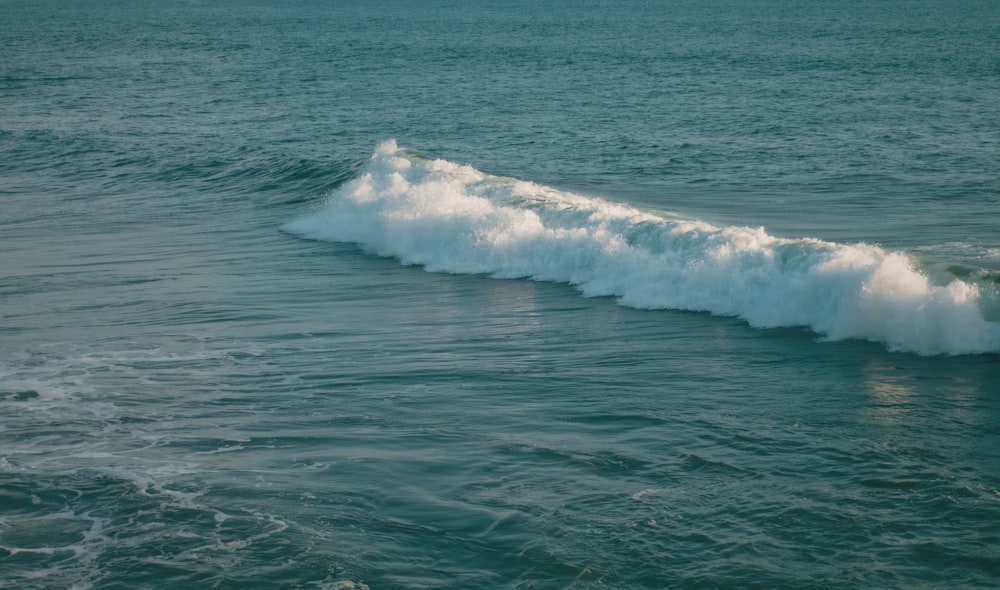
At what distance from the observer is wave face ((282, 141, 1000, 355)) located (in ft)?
45.7

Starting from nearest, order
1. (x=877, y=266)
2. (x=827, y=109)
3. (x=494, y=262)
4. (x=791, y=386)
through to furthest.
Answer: (x=791, y=386)
(x=877, y=266)
(x=494, y=262)
(x=827, y=109)

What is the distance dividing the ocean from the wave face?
2.6 inches

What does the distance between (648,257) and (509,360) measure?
214 inches

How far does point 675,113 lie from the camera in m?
42.4

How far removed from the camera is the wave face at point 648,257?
45.7 feet

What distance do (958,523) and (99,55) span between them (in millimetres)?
81451

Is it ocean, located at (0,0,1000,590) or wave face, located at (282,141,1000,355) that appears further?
wave face, located at (282,141,1000,355)

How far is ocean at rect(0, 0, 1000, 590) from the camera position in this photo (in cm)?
826

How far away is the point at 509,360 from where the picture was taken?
44.5 feet

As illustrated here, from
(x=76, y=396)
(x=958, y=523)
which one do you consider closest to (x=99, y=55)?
(x=76, y=396)

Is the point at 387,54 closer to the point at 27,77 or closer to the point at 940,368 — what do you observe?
the point at 27,77

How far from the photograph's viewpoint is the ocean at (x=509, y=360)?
325 inches

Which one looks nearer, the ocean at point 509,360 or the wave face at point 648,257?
the ocean at point 509,360

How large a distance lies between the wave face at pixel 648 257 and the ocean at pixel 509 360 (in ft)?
0.22
